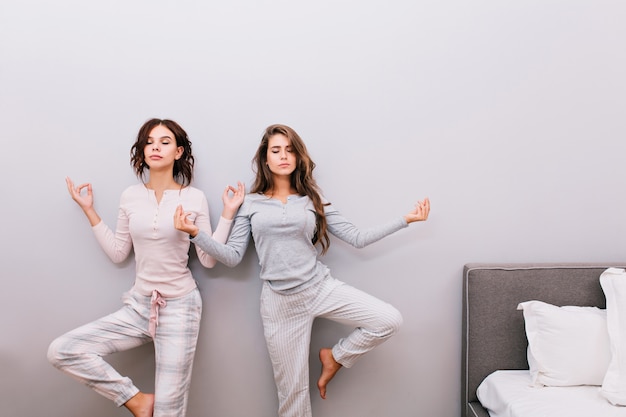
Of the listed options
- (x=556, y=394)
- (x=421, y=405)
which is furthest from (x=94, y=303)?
(x=556, y=394)

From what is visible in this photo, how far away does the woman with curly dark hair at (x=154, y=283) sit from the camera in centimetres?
169

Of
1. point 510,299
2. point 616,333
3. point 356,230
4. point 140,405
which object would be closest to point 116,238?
point 140,405

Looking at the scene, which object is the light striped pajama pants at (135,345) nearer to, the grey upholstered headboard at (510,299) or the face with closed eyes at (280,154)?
the face with closed eyes at (280,154)

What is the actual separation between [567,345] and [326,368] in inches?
36.6

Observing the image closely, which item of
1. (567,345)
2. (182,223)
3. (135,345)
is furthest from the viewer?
(135,345)

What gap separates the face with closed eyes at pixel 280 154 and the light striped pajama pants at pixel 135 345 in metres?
0.61

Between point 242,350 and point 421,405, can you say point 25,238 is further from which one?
point 421,405

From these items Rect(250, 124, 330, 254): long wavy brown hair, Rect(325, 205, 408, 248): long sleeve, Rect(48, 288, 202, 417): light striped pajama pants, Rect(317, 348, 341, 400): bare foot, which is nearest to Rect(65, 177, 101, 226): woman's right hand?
Rect(48, 288, 202, 417): light striped pajama pants

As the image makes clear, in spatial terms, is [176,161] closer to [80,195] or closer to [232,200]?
[232,200]

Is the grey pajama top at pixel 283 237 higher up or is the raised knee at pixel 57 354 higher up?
the grey pajama top at pixel 283 237

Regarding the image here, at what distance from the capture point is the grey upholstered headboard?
1.89 metres

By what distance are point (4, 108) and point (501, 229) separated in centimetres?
215

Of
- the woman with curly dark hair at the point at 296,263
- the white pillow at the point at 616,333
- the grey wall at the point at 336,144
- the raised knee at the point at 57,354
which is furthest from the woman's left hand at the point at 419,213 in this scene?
the raised knee at the point at 57,354

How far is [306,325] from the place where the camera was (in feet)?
5.97
